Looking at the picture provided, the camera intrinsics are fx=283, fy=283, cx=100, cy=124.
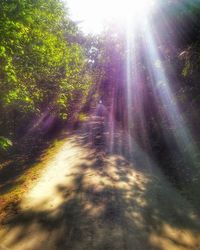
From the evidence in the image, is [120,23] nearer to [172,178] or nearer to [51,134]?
[51,134]

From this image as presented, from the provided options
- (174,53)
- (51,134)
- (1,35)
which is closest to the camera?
(1,35)

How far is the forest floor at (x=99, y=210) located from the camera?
625 centimetres

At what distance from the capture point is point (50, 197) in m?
9.16

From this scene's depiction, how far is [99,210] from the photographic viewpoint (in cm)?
780

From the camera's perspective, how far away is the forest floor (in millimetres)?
6246

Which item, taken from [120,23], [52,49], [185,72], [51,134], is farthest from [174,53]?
[51,134]

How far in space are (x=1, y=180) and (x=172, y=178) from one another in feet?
23.7

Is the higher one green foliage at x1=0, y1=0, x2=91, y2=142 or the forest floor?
green foliage at x1=0, y1=0, x2=91, y2=142

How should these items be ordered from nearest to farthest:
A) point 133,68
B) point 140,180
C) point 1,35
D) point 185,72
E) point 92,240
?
point 92,240, point 1,35, point 140,180, point 185,72, point 133,68

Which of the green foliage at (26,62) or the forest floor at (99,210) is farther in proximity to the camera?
the green foliage at (26,62)

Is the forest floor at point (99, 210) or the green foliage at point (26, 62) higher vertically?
the green foliage at point (26, 62)

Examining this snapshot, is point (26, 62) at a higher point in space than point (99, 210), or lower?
higher

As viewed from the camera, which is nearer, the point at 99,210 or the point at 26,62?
the point at 99,210

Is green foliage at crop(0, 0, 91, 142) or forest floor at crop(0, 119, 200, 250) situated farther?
green foliage at crop(0, 0, 91, 142)
